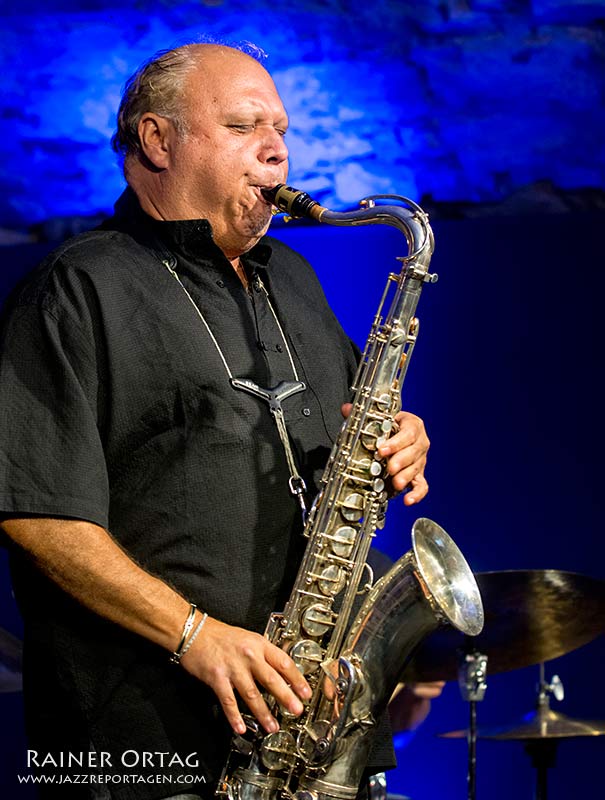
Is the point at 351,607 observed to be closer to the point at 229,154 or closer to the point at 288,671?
the point at 288,671

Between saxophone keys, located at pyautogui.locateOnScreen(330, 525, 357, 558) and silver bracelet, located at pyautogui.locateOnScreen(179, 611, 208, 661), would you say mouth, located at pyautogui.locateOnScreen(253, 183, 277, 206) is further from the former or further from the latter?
silver bracelet, located at pyautogui.locateOnScreen(179, 611, 208, 661)

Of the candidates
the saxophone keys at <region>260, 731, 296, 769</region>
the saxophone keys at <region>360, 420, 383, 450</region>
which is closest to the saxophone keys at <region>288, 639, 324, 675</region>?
the saxophone keys at <region>260, 731, 296, 769</region>

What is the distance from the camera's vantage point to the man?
174cm

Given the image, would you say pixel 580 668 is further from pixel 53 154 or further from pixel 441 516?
pixel 53 154

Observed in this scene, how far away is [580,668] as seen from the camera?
362 centimetres

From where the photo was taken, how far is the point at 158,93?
225 centimetres

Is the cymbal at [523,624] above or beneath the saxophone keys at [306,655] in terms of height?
above

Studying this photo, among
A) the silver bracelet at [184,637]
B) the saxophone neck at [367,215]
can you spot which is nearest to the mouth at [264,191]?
the saxophone neck at [367,215]

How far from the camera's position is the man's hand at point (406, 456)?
6.62 feet

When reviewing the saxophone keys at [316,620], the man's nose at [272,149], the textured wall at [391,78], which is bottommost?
the saxophone keys at [316,620]

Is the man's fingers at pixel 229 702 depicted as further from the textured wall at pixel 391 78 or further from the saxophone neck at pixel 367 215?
the textured wall at pixel 391 78

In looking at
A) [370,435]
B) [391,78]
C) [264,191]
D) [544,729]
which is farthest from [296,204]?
[391,78]

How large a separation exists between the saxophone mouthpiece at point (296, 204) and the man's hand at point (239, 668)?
0.82 metres

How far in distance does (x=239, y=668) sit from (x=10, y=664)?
1.70 m
